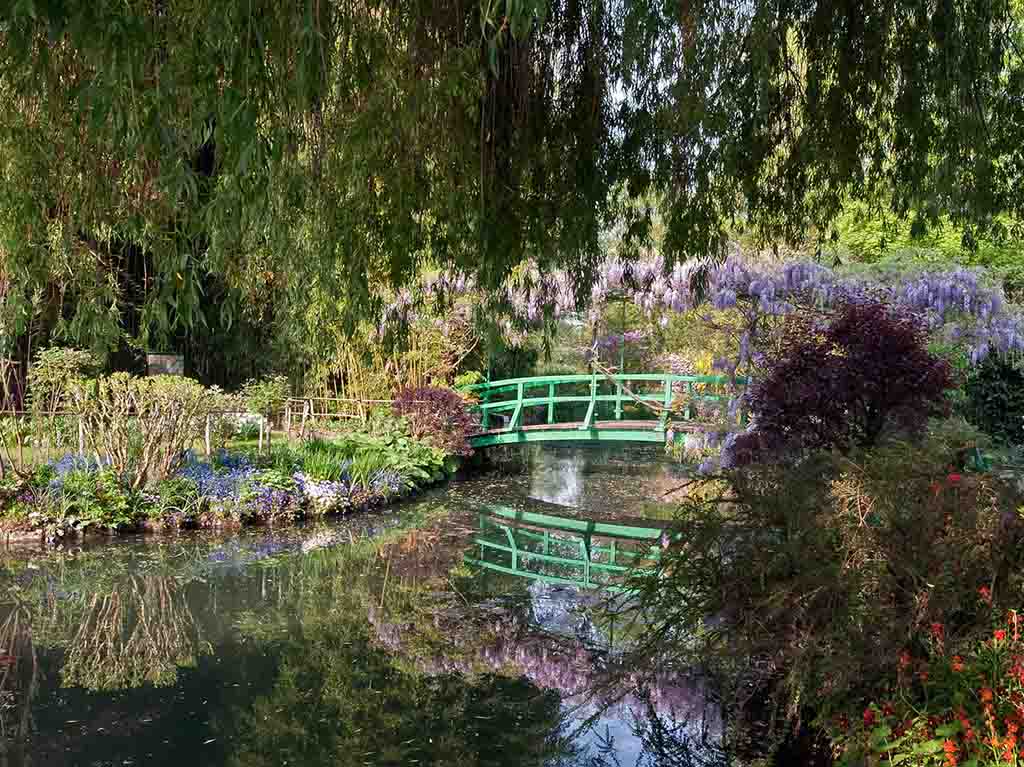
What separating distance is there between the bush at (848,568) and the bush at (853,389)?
210 cm

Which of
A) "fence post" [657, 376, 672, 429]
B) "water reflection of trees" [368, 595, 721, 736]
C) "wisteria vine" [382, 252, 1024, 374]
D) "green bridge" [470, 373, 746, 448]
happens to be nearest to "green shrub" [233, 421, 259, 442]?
"green bridge" [470, 373, 746, 448]

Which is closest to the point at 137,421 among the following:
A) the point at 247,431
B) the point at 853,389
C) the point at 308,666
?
the point at 247,431

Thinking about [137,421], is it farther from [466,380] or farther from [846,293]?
[846,293]

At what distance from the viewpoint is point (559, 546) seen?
827cm

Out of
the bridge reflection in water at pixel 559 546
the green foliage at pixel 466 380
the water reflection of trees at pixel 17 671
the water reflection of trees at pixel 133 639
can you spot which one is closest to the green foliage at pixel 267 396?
the green foliage at pixel 466 380

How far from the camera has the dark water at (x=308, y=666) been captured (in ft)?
12.9

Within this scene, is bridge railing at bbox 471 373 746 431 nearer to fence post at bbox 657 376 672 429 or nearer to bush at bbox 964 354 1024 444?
fence post at bbox 657 376 672 429

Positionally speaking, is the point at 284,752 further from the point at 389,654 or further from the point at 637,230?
the point at 637,230

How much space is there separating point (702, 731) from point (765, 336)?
604 centimetres

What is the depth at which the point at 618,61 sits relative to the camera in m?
4.28

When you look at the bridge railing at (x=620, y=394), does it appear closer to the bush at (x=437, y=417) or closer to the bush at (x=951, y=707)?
the bush at (x=437, y=417)

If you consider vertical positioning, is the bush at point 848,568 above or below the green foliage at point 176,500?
above

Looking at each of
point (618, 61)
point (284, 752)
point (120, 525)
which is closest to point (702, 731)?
point (284, 752)

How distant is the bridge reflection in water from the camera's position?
23.5 ft
